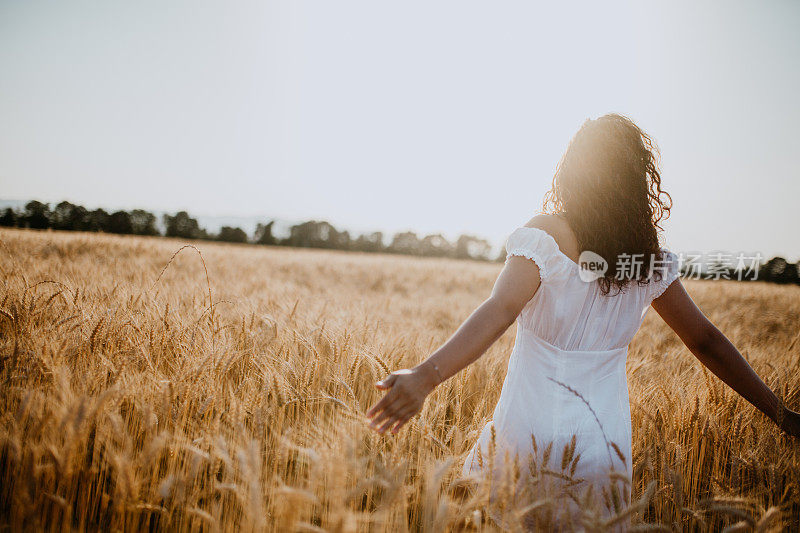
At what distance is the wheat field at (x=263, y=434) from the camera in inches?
35.8

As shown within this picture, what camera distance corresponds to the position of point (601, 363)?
1.38m

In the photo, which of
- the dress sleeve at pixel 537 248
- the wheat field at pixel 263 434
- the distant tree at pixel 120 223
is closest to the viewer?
the wheat field at pixel 263 434

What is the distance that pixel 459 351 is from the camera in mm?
1058

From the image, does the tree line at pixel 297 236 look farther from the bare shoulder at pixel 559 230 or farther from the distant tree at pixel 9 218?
the bare shoulder at pixel 559 230

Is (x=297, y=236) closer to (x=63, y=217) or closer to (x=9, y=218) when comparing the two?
(x=63, y=217)

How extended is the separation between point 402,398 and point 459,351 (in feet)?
0.66

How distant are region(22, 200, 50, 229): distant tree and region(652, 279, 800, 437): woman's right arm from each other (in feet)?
37.3

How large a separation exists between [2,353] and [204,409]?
0.81 m

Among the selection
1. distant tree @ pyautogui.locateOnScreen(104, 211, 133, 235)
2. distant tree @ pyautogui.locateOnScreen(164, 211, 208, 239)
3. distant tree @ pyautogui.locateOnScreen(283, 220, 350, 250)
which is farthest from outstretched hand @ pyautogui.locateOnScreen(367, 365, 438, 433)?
distant tree @ pyautogui.locateOnScreen(283, 220, 350, 250)

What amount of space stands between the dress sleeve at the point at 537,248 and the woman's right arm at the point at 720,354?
0.65 meters

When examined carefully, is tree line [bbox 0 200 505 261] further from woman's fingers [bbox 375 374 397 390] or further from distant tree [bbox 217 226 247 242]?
woman's fingers [bbox 375 374 397 390]

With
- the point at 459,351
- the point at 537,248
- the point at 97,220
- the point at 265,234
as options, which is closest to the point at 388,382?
the point at 459,351

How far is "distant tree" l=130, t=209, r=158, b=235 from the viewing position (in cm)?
2088

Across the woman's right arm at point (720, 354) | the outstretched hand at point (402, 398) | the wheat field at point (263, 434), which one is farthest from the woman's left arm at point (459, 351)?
the woman's right arm at point (720, 354)
